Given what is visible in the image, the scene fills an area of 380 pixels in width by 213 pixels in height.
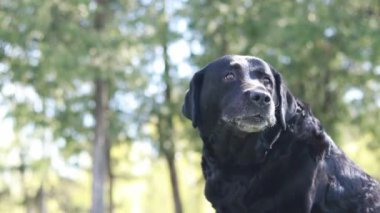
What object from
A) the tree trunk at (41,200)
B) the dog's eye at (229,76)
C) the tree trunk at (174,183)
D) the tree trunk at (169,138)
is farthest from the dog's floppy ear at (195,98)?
the tree trunk at (41,200)

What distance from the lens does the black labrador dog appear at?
543 cm

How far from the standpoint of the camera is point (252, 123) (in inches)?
213

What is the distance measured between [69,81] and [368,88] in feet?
27.3

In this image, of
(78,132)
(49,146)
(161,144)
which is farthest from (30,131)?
(161,144)

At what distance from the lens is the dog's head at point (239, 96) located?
5352 millimetres

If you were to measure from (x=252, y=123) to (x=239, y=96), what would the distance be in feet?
0.78

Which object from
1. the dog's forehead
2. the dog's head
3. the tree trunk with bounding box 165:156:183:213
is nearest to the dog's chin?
the dog's head

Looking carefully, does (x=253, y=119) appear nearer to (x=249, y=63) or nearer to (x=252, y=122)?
(x=252, y=122)

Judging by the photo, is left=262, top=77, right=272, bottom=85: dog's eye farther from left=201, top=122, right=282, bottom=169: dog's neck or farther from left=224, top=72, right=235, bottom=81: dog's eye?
left=201, top=122, right=282, bottom=169: dog's neck

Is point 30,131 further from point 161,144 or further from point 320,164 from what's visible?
point 320,164

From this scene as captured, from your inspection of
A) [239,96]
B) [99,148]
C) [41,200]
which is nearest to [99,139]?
[99,148]

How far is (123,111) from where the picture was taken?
20812mm

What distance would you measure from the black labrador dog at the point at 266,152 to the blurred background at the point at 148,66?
1154cm

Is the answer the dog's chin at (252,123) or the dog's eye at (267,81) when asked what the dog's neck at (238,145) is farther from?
the dog's eye at (267,81)
